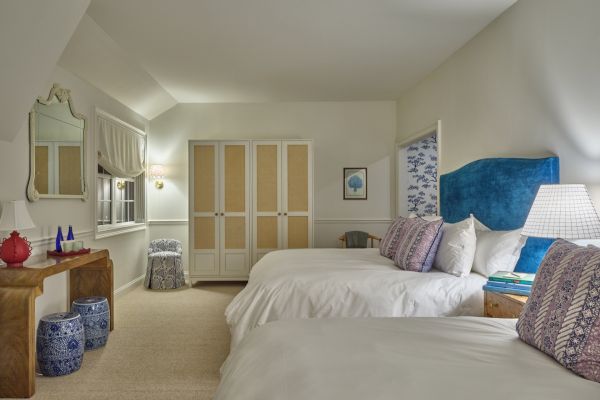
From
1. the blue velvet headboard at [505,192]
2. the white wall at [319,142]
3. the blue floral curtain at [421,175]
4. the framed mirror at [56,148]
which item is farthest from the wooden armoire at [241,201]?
the blue velvet headboard at [505,192]

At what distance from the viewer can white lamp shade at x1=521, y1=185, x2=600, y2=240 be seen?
1.89m

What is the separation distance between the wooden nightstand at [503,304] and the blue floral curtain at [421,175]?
3.49 metres

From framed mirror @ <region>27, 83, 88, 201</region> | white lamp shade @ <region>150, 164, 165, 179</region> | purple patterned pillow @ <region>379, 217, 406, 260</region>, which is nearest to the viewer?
framed mirror @ <region>27, 83, 88, 201</region>

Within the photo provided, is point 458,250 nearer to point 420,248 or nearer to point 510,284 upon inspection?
point 420,248

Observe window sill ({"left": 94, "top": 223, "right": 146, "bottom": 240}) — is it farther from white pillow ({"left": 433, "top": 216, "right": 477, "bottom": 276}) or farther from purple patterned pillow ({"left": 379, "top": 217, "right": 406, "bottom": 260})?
white pillow ({"left": 433, "top": 216, "right": 477, "bottom": 276})

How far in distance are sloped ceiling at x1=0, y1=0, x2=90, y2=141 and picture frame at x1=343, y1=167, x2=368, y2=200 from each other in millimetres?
3991

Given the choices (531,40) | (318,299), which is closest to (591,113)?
(531,40)

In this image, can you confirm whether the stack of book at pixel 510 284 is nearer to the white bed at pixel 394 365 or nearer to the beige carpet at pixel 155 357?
the white bed at pixel 394 365

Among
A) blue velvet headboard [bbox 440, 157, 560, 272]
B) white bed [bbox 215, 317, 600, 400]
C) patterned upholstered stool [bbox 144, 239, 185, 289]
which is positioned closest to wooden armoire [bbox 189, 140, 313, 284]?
patterned upholstered stool [bbox 144, 239, 185, 289]

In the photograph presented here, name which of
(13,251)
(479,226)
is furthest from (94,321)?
(479,226)

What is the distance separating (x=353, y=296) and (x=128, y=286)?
3.56 meters

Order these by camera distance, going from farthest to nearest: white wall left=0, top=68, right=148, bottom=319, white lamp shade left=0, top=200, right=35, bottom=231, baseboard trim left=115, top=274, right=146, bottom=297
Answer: baseboard trim left=115, top=274, right=146, bottom=297
white wall left=0, top=68, right=148, bottom=319
white lamp shade left=0, top=200, right=35, bottom=231

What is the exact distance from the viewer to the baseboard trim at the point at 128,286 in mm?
4679

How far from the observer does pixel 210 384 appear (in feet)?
8.14
